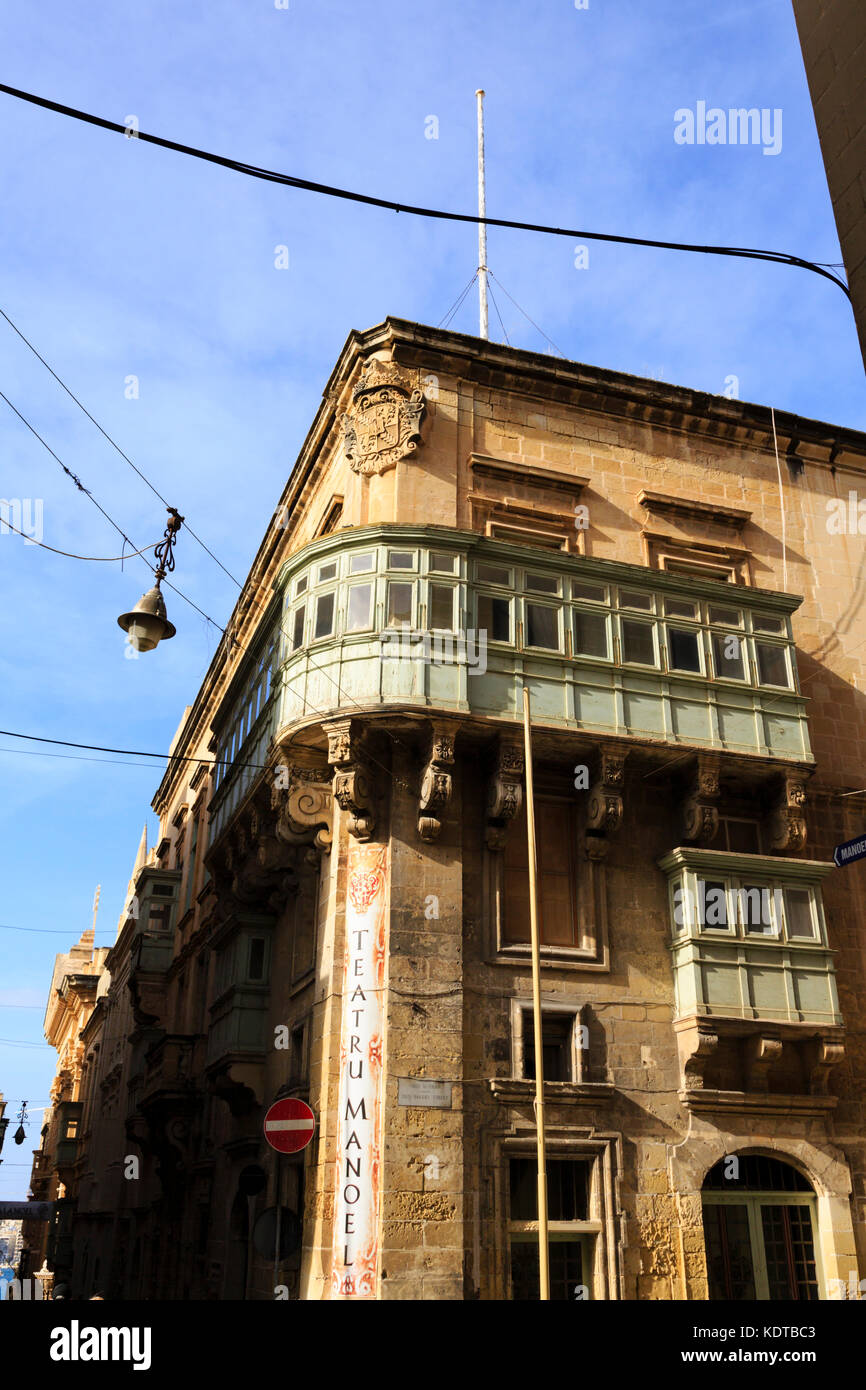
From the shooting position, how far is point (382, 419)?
798 inches

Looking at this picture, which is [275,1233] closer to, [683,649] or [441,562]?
[441,562]

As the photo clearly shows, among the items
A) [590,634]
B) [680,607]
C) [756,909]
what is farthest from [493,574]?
[756,909]

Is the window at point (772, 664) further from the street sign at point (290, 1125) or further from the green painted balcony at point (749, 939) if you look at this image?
the street sign at point (290, 1125)

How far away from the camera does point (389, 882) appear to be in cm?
1684

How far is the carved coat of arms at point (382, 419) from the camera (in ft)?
65.7

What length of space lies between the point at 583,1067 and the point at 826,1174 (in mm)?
4256

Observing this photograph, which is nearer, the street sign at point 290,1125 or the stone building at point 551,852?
the street sign at point 290,1125

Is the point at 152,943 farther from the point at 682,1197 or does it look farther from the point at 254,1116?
the point at 682,1197

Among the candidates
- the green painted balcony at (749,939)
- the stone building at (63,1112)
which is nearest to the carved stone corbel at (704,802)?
the green painted balcony at (749,939)

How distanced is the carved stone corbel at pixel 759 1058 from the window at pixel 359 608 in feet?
28.8

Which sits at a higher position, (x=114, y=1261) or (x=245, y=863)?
(x=245, y=863)
